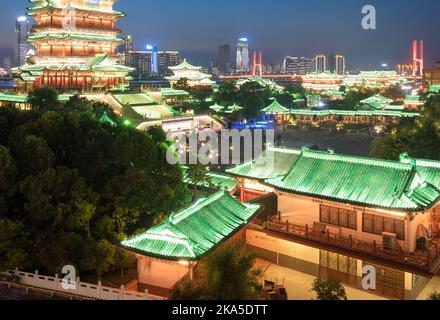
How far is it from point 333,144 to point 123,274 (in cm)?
3537

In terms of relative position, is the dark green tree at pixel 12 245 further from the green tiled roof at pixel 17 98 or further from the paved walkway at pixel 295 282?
the green tiled roof at pixel 17 98

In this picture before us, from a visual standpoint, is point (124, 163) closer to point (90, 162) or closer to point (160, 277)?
point (90, 162)

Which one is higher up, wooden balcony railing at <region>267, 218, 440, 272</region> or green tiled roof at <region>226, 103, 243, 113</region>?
green tiled roof at <region>226, 103, 243, 113</region>

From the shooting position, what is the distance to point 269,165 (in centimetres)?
2130

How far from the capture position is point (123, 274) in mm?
17688

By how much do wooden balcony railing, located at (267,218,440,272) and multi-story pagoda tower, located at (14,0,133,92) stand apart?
35.9m

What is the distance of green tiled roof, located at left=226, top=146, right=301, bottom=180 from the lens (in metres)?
20.8

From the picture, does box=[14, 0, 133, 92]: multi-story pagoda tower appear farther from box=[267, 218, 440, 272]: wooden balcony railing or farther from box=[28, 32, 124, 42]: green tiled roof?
box=[267, 218, 440, 272]: wooden balcony railing

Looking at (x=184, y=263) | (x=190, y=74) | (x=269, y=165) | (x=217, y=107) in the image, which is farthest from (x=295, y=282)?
(x=190, y=74)

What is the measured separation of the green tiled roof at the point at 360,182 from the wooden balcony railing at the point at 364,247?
1.38 meters

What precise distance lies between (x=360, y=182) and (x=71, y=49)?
137ft

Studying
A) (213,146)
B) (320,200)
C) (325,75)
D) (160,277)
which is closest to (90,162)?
(160,277)

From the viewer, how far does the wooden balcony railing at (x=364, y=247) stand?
562 inches

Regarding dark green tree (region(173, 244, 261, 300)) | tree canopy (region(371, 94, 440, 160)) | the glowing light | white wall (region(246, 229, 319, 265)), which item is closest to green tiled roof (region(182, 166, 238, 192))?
white wall (region(246, 229, 319, 265))
